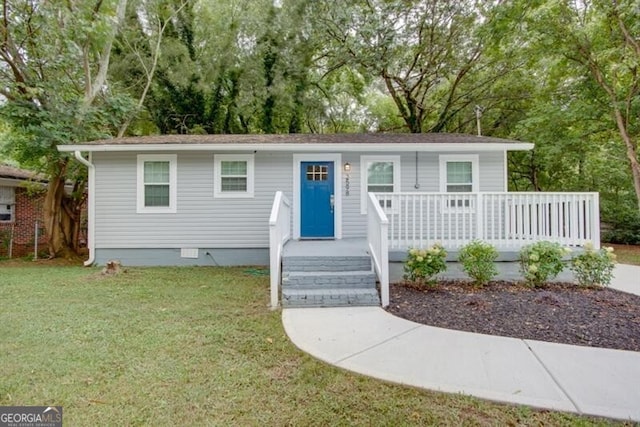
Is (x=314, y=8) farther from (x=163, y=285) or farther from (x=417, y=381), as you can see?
(x=417, y=381)

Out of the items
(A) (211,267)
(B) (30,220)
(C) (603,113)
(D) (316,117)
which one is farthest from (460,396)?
(B) (30,220)

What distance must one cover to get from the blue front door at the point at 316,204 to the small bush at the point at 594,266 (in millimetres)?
4841

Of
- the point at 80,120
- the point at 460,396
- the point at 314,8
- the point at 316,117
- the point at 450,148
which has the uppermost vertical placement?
the point at 314,8

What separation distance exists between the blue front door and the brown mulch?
2.90 m

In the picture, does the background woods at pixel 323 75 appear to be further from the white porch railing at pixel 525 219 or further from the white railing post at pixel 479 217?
the white railing post at pixel 479 217

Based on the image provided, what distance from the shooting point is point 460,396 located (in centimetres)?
259

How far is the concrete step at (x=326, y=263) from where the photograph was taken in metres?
5.68

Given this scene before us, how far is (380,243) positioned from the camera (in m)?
5.22

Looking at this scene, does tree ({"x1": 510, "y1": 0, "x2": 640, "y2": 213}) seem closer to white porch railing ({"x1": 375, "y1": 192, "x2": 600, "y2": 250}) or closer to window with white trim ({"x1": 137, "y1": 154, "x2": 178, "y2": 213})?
white porch railing ({"x1": 375, "y1": 192, "x2": 600, "y2": 250})

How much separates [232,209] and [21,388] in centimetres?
582

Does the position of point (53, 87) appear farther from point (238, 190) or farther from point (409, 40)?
point (409, 40)

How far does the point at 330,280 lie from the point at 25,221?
42.8ft

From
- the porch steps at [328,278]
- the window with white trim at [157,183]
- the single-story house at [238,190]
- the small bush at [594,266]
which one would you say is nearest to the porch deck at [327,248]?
the porch steps at [328,278]

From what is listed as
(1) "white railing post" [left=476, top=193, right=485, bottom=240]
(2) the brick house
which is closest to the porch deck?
(1) "white railing post" [left=476, top=193, right=485, bottom=240]
